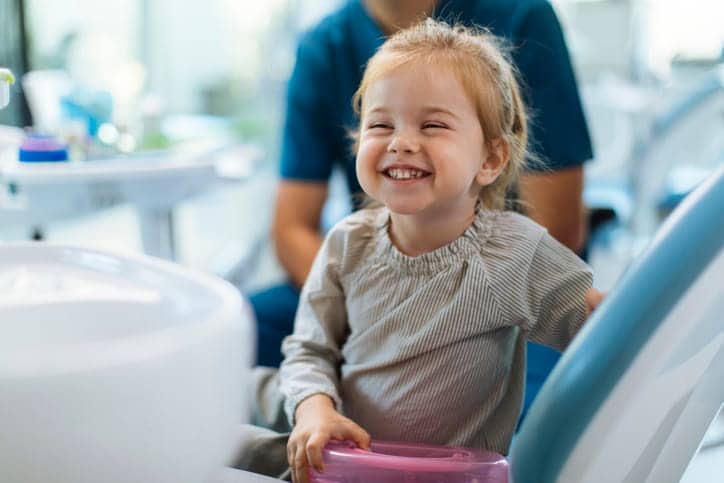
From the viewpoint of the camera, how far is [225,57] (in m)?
3.29

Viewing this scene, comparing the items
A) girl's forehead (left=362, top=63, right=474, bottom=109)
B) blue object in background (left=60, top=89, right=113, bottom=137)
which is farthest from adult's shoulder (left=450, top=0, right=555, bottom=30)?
blue object in background (left=60, top=89, right=113, bottom=137)

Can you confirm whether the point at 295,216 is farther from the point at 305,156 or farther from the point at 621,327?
the point at 621,327

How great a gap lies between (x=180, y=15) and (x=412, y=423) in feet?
8.42

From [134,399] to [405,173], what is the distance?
320mm

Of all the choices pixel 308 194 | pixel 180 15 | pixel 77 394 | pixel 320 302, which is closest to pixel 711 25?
pixel 180 15

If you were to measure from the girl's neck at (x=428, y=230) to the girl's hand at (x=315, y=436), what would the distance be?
0.15 meters

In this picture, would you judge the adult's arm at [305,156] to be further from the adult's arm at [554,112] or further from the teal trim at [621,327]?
the teal trim at [621,327]

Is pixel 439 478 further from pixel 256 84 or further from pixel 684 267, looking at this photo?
pixel 256 84

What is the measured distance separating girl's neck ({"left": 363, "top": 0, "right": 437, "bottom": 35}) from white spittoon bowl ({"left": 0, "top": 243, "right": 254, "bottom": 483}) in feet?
1.66

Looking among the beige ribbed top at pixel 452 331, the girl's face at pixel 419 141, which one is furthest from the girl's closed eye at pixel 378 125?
the beige ribbed top at pixel 452 331

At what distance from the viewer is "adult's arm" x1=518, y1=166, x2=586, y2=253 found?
90cm

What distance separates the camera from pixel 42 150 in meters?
1.15

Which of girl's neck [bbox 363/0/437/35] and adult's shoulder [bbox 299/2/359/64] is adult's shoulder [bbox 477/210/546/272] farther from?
adult's shoulder [bbox 299/2/359/64]

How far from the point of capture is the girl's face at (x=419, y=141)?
645 mm
